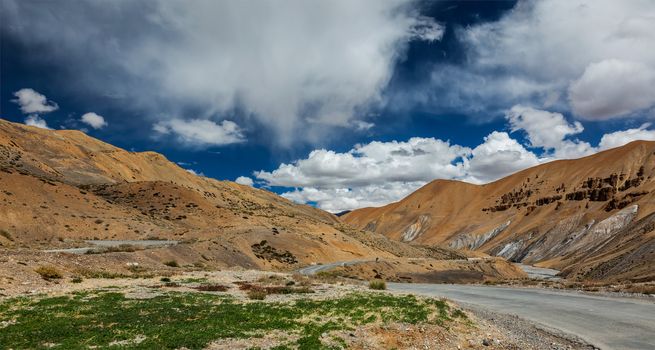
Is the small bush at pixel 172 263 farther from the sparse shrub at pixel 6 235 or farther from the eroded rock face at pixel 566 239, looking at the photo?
the eroded rock face at pixel 566 239

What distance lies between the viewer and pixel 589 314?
72.6ft

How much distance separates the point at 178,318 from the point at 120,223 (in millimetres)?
55858

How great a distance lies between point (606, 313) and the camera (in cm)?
2203

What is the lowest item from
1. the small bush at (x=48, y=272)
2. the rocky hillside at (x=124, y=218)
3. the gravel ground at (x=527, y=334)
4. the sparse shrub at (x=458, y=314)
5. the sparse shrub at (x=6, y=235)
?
the gravel ground at (x=527, y=334)

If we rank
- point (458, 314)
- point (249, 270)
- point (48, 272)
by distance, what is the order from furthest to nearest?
point (249, 270) → point (48, 272) → point (458, 314)

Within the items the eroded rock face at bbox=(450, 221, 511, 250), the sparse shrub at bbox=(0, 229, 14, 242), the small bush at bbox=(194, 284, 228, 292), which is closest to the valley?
the small bush at bbox=(194, 284, 228, 292)

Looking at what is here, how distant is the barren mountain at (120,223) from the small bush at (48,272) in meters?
1.22

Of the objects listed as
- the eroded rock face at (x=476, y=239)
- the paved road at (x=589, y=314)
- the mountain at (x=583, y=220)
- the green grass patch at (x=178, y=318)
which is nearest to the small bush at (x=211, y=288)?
the green grass patch at (x=178, y=318)

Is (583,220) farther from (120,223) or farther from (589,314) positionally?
(589,314)

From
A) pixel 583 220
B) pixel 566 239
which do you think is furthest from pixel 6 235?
pixel 583 220

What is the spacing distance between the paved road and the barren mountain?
90.1 ft

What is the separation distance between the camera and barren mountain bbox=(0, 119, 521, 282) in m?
47.0

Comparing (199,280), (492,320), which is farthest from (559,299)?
(199,280)

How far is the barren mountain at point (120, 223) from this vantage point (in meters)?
47.0
